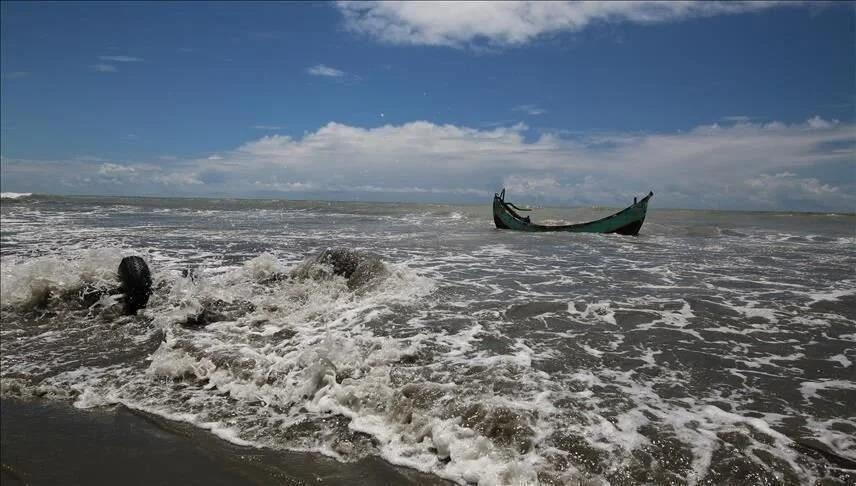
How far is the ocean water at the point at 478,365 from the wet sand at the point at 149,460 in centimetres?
20

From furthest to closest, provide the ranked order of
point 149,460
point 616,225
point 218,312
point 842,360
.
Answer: point 616,225 < point 218,312 < point 842,360 < point 149,460

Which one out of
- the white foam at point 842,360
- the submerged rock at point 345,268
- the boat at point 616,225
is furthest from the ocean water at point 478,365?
the boat at point 616,225

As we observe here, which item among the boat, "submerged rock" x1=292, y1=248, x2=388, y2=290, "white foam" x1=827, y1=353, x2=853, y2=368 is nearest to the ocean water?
"white foam" x1=827, y1=353, x2=853, y2=368

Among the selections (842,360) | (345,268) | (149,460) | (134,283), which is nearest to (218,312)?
(134,283)

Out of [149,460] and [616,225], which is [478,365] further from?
[616,225]

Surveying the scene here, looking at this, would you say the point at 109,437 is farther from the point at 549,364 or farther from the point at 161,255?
the point at 161,255

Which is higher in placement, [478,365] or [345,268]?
[345,268]

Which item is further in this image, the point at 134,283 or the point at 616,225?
the point at 616,225

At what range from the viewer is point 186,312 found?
7.94 meters

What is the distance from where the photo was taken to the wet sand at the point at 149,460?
3719 millimetres

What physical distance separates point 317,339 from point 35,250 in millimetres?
13279

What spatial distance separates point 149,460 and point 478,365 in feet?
11.8

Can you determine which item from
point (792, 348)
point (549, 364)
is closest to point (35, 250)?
point (549, 364)

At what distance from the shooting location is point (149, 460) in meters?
3.97
